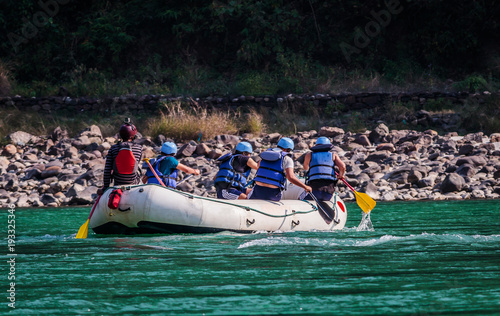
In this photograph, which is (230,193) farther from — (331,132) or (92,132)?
(92,132)

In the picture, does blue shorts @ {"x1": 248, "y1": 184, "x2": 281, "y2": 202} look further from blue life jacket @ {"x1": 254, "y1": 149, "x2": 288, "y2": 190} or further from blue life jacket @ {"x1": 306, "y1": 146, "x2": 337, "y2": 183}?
blue life jacket @ {"x1": 306, "y1": 146, "x2": 337, "y2": 183}

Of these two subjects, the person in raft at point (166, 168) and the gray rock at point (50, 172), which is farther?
the gray rock at point (50, 172)

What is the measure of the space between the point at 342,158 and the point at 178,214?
7.87 m

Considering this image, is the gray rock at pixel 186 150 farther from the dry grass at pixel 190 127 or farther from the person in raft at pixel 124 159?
the person in raft at pixel 124 159

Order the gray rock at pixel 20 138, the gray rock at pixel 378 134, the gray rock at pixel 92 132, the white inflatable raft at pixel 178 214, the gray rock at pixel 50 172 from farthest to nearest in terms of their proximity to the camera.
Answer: the gray rock at pixel 20 138
the gray rock at pixel 92 132
the gray rock at pixel 378 134
the gray rock at pixel 50 172
the white inflatable raft at pixel 178 214

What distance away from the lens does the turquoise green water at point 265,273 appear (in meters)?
4.43

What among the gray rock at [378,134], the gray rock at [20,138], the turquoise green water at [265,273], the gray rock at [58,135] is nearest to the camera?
the turquoise green water at [265,273]

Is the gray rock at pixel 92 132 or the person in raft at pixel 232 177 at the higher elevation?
the gray rock at pixel 92 132

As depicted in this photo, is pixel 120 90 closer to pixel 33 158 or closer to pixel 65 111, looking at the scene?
pixel 65 111

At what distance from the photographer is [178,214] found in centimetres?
807

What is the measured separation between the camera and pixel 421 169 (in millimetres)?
13695

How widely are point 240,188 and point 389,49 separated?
15443mm

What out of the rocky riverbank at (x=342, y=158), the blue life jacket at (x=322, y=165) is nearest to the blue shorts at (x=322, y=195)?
the blue life jacket at (x=322, y=165)

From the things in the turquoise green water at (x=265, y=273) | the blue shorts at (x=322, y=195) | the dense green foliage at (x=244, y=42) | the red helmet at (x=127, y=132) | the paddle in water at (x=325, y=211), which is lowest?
the turquoise green water at (x=265, y=273)
